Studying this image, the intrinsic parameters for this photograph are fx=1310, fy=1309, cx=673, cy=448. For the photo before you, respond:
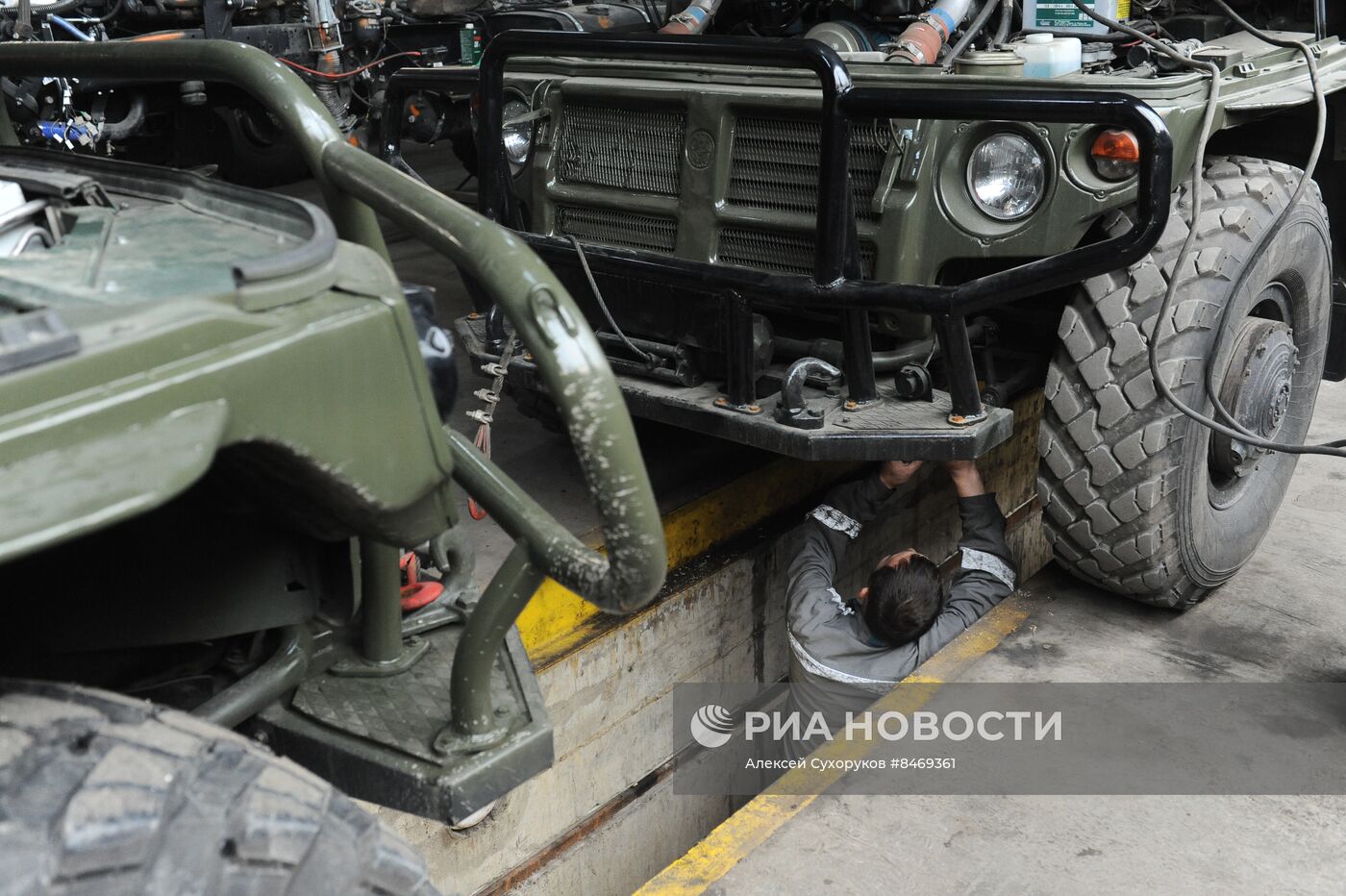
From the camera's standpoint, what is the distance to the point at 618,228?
12.2 feet

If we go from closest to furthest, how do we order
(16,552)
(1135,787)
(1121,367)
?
1. (16,552)
2. (1135,787)
3. (1121,367)

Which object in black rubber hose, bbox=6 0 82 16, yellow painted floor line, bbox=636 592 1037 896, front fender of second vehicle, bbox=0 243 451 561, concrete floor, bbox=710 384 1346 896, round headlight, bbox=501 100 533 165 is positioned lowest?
yellow painted floor line, bbox=636 592 1037 896

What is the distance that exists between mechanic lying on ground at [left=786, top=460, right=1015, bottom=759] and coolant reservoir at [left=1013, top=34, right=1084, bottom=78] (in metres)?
1.11

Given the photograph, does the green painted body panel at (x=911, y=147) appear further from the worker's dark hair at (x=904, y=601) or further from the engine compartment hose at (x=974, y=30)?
the worker's dark hair at (x=904, y=601)

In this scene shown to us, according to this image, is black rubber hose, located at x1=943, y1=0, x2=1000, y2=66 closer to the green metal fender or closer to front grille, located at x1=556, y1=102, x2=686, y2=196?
front grille, located at x1=556, y1=102, x2=686, y2=196

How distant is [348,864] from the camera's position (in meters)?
1.37

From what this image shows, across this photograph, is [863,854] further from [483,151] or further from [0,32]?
[0,32]

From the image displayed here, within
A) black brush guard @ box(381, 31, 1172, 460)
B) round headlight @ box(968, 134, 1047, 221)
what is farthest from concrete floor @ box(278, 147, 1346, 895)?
round headlight @ box(968, 134, 1047, 221)

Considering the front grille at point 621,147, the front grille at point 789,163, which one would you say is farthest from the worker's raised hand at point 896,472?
the front grille at point 621,147

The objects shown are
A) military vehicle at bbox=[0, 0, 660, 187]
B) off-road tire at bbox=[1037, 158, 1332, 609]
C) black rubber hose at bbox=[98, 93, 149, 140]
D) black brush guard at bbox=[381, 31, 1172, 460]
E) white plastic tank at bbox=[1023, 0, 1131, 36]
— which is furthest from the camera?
black rubber hose at bbox=[98, 93, 149, 140]

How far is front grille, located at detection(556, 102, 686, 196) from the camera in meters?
3.53

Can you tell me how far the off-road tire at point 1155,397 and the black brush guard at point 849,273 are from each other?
285mm

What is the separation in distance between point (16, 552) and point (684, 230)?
263 centimetres

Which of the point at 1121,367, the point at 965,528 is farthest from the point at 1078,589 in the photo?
the point at 1121,367
